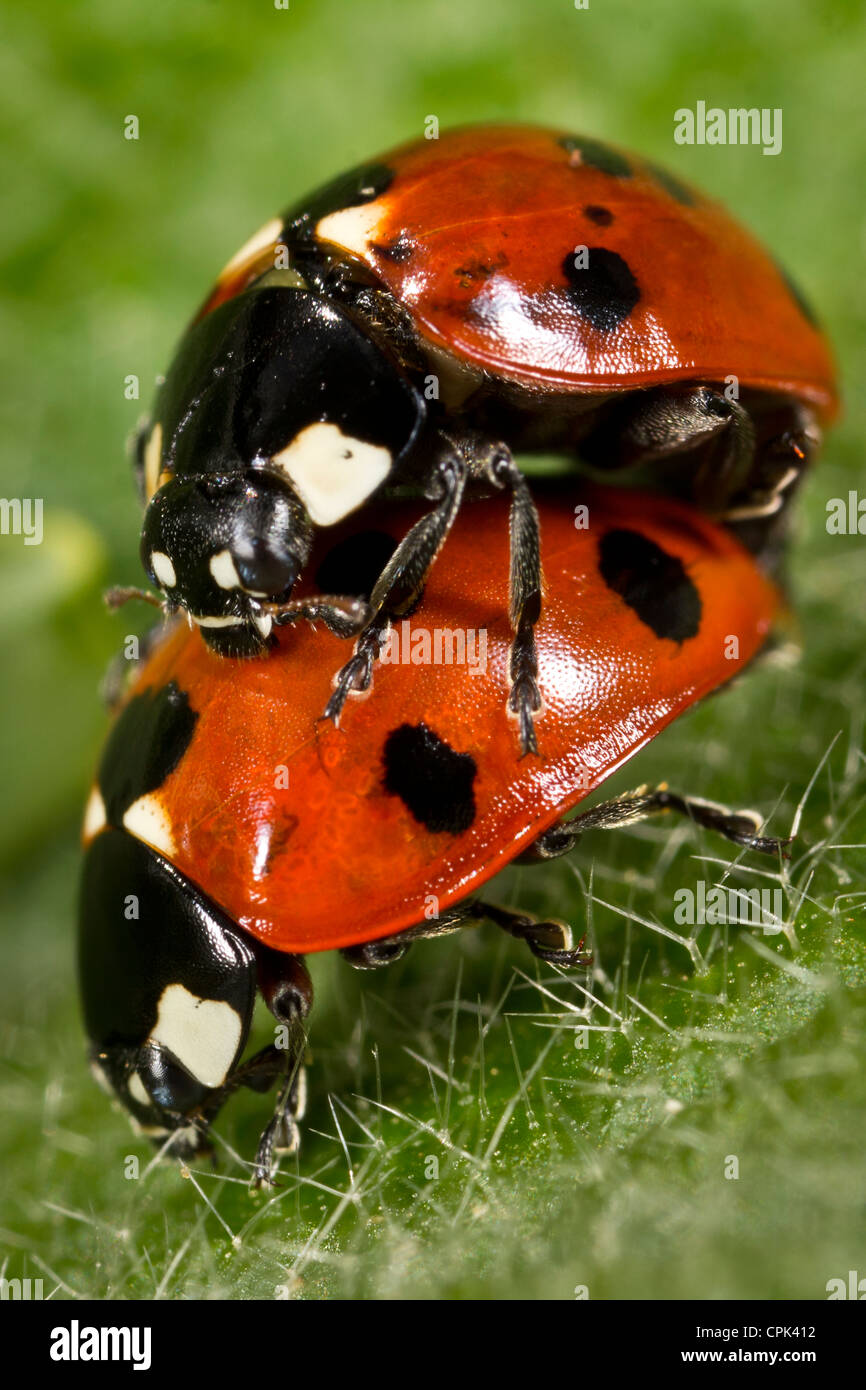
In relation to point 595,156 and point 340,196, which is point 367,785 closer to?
point 340,196

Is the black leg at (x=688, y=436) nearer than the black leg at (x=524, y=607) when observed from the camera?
No

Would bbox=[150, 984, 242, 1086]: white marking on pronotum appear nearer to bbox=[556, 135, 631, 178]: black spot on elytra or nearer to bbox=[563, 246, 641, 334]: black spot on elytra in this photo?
bbox=[563, 246, 641, 334]: black spot on elytra

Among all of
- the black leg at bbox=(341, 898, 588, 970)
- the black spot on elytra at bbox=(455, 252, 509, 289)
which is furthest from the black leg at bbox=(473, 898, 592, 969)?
the black spot on elytra at bbox=(455, 252, 509, 289)

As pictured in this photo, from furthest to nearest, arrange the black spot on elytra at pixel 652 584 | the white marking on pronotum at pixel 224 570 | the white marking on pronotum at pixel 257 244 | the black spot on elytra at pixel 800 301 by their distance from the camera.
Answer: the black spot on elytra at pixel 800 301
the white marking on pronotum at pixel 257 244
the black spot on elytra at pixel 652 584
the white marking on pronotum at pixel 224 570

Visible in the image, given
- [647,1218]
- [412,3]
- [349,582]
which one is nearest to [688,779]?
[349,582]

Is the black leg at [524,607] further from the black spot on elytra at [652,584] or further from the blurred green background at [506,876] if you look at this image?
the blurred green background at [506,876]

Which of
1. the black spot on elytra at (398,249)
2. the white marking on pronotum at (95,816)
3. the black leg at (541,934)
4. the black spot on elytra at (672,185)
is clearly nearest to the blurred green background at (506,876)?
the black leg at (541,934)
